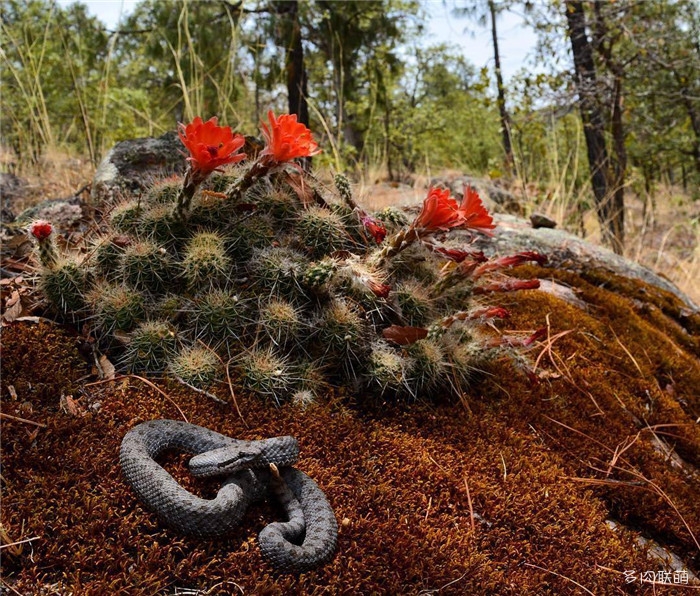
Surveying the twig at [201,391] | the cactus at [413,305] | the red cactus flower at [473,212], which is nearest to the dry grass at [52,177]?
the twig at [201,391]

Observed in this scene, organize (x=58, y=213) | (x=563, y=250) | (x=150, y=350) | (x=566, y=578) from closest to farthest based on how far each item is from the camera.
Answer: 1. (x=566, y=578)
2. (x=150, y=350)
3. (x=58, y=213)
4. (x=563, y=250)

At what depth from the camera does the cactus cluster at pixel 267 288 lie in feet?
7.60

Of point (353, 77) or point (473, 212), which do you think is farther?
point (353, 77)

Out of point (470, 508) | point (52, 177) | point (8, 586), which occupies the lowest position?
point (470, 508)

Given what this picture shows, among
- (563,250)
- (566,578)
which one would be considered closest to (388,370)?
(566,578)

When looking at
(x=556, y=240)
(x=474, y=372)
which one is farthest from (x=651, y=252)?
(x=474, y=372)

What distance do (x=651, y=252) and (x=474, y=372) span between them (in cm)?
758

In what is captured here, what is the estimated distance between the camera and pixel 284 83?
880 centimetres

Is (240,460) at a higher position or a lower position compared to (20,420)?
lower

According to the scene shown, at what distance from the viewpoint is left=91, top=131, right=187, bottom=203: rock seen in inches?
142

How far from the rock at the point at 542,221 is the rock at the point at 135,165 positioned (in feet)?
10.6

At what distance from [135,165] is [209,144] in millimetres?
1726

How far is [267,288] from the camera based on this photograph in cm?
247

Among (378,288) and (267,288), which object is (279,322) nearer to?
(267,288)
